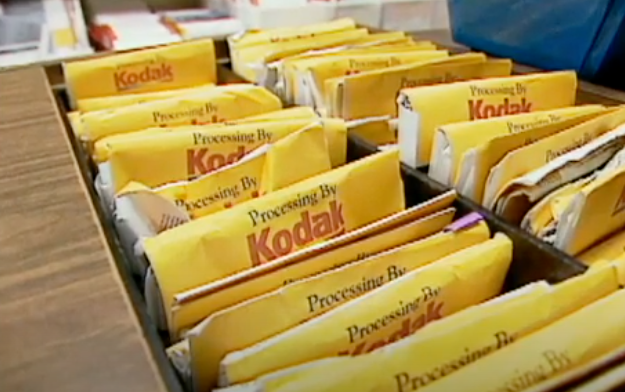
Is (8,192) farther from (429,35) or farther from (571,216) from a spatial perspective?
(429,35)

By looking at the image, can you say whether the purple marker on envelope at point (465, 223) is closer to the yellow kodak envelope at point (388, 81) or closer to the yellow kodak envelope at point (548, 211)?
the yellow kodak envelope at point (548, 211)

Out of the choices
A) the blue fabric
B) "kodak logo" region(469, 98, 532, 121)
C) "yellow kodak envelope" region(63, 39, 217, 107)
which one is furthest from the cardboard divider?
the blue fabric

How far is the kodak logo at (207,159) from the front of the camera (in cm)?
66

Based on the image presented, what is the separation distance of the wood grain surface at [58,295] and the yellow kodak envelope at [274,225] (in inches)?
1.7

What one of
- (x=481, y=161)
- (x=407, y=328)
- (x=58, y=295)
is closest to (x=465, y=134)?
(x=481, y=161)

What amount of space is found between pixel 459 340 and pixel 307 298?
0.34ft

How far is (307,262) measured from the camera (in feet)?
1.61

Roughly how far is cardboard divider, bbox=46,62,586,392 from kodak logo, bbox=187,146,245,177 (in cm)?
9

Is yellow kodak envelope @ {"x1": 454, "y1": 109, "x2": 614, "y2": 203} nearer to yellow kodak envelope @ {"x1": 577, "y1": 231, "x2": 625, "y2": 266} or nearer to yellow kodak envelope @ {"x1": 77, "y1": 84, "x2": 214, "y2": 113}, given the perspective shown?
yellow kodak envelope @ {"x1": 577, "y1": 231, "x2": 625, "y2": 266}

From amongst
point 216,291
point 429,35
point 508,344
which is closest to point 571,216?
point 508,344

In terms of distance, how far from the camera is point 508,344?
40 centimetres

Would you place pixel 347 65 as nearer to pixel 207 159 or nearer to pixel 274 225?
pixel 207 159

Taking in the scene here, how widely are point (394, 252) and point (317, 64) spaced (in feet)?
1.29

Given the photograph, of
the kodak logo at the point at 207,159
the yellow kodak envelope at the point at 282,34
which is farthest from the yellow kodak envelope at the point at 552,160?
the yellow kodak envelope at the point at 282,34
